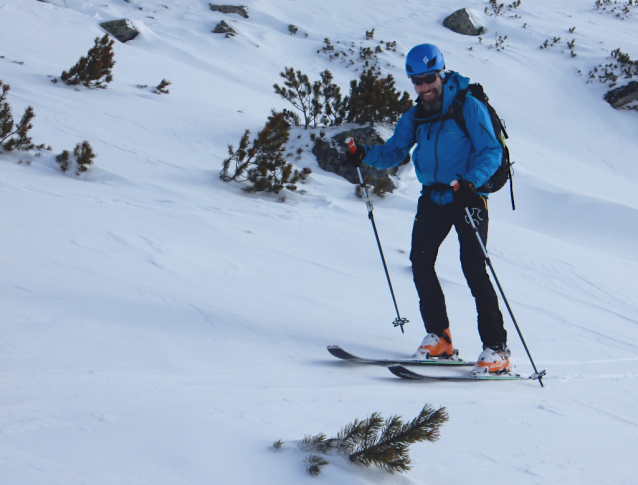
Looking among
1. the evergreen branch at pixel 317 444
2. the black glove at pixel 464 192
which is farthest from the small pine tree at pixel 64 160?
the evergreen branch at pixel 317 444

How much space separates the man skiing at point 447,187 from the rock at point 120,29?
48.8 ft

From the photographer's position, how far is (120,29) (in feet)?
51.6

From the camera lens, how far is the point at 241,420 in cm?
186

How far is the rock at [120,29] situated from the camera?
15.7m

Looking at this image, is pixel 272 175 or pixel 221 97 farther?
pixel 221 97

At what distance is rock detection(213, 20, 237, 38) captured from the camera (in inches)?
741

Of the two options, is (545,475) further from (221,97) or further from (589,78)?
(589,78)

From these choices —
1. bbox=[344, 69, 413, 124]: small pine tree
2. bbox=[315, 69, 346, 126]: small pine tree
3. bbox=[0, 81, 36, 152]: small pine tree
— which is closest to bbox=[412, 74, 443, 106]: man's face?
bbox=[0, 81, 36, 152]: small pine tree

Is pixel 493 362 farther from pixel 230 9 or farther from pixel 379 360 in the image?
pixel 230 9

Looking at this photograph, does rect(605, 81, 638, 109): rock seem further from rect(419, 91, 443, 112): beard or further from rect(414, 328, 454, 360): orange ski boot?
rect(414, 328, 454, 360): orange ski boot

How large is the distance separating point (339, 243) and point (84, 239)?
2684 mm

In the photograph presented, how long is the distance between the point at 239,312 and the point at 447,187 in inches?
60.6

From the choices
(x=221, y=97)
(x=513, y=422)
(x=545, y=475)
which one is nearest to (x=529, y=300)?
(x=513, y=422)

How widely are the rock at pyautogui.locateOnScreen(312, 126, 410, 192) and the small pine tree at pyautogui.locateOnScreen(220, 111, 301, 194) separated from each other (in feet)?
5.43
